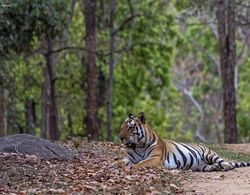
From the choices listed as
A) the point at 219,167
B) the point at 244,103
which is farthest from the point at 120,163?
the point at 244,103

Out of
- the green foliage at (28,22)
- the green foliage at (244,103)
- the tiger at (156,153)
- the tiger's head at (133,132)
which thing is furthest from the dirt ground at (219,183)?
the green foliage at (244,103)

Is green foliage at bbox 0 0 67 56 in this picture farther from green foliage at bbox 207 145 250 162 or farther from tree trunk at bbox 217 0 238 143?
green foliage at bbox 207 145 250 162

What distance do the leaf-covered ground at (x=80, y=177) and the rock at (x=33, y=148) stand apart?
253 millimetres

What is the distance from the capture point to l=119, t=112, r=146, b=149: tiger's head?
11430mm

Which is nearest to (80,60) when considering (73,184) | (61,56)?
(61,56)

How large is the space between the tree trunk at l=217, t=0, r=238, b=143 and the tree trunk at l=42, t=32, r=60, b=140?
21.8 ft

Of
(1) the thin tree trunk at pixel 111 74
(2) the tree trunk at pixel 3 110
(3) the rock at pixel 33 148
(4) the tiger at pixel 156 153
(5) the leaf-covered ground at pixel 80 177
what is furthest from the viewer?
(1) the thin tree trunk at pixel 111 74

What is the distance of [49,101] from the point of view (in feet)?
84.6

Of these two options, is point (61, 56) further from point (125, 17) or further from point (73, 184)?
point (73, 184)

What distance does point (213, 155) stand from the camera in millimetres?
11977

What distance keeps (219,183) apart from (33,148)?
12.3 feet

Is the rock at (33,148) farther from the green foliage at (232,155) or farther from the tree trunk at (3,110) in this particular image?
the tree trunk at (3,110)

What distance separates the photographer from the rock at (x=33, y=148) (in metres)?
11.9

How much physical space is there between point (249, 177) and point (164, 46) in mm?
20198
